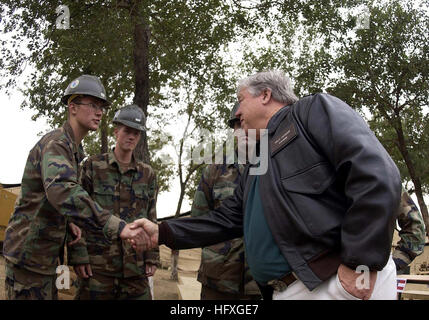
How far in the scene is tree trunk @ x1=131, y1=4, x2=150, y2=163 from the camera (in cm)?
1081

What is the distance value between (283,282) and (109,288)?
102 inches

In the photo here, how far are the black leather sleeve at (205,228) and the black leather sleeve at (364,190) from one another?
102cm

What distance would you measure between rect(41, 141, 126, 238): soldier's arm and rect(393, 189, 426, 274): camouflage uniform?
2562 mm

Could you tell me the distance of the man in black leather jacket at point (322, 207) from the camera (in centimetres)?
228

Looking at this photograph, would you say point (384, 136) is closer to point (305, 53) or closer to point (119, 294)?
point (305, 53)

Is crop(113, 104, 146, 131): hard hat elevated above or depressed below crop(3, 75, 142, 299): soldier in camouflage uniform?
above

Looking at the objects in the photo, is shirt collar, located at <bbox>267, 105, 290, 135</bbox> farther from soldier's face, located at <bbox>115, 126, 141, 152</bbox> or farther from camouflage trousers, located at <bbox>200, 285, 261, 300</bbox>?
soldier's face, located at <bbox>115, 126, 141, 152</bbox>

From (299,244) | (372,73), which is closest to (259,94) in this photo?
(299,244)

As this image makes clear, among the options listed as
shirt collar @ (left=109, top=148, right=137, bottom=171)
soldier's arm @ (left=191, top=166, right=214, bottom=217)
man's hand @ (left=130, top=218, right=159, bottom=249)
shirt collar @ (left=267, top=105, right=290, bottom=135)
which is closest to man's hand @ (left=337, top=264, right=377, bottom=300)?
shirt collar @ (left=267, top=105, right=290, bottom=135)

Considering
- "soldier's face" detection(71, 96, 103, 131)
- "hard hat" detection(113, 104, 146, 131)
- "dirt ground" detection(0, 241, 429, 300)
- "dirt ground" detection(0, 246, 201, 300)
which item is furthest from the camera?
"dirt ground" detection(0, 246, 201, 300)

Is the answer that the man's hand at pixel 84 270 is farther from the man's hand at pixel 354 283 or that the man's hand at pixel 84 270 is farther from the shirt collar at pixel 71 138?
the man's hand at pixel 354 283

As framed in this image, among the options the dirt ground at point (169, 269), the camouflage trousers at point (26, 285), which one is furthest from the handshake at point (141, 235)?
the dirt ground at point (169, 269)

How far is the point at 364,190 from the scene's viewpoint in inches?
90.0

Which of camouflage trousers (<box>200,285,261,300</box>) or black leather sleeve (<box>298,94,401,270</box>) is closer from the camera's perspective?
black leather sleeve (<box>298,94,401,270</box>)
